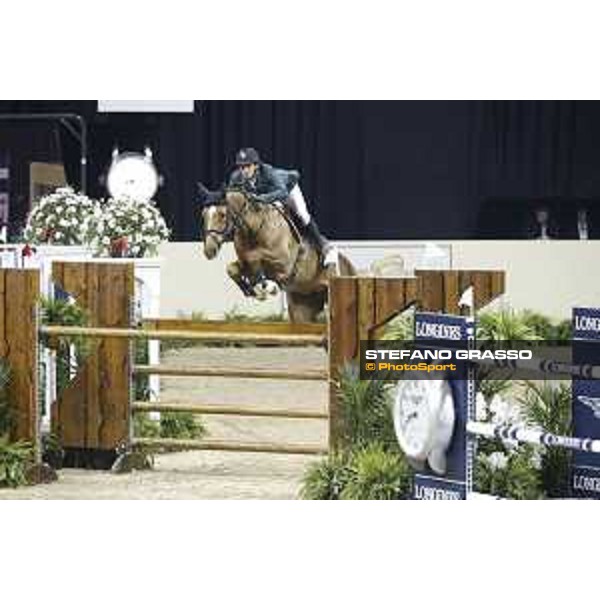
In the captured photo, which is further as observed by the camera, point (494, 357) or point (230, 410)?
point (230, 410)

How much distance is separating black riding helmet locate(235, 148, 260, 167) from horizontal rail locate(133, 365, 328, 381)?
2.71ft

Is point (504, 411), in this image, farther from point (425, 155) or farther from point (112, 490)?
point (112, 490)

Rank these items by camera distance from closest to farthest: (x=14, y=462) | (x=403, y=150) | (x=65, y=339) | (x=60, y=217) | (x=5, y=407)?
(x=403, y=150) → (x=60, y=217) → (x=14, y=462) → (x=5, y=407) → (x=65, y=339)

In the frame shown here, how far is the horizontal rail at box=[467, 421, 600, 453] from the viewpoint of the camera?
211 inches

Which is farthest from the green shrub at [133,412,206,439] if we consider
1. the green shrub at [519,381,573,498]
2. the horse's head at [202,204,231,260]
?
the green shrub at [519,381,573,498]

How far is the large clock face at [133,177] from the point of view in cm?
603

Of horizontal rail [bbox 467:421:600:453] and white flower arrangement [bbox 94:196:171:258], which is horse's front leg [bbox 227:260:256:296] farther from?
horizontal rail [bbox 467:421:600:453]

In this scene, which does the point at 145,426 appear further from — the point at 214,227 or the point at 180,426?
the point at 214,227

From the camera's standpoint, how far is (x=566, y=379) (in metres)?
5.65

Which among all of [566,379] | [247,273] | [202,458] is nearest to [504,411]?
[566,379]

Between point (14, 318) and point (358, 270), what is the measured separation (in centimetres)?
136

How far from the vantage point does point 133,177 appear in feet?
20.1

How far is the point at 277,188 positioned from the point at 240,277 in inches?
13.7

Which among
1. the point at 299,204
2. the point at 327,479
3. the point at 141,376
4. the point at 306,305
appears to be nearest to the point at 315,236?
the point at 299,204
